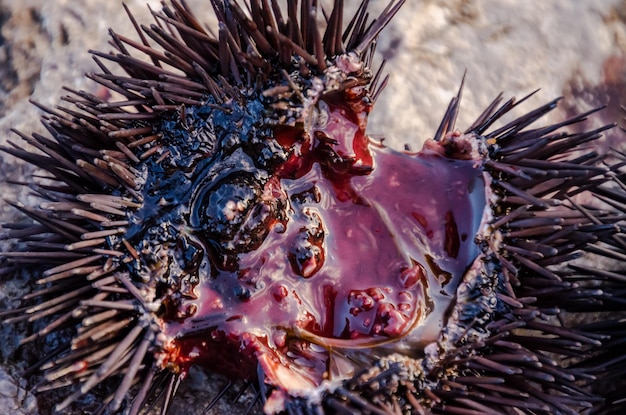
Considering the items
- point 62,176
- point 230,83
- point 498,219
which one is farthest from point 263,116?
point 498,219

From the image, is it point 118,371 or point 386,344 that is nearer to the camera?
point 118,371

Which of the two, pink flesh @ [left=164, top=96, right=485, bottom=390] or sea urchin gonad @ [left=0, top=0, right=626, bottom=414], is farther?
pink flesh @ [left=164, top=96, right=485, bottom=390]

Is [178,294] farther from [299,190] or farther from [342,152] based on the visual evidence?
[342,152]

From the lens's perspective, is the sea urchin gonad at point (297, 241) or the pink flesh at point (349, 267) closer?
the sea urchin gonad at point (297, 241)

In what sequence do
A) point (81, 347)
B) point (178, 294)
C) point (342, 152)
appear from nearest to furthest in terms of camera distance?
point (81, 347) < point (178, 294) < point (342, 152)
